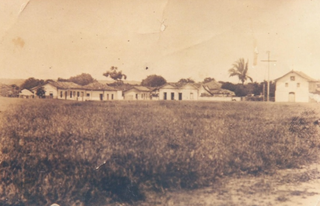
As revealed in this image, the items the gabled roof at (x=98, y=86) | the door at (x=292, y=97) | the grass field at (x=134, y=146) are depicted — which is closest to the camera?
the grass field at (x=134, y=146)

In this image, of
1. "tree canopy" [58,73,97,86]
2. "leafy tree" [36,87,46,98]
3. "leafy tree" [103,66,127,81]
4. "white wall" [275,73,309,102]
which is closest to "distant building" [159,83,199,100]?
"leafy tree" [103,66,127,81]

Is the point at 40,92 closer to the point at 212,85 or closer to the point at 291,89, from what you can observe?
the point at 212,85

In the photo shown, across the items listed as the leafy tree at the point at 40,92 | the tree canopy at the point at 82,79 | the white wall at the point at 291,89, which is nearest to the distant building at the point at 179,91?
the tree canopy at the point at 82,79

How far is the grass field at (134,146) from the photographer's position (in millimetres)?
1516

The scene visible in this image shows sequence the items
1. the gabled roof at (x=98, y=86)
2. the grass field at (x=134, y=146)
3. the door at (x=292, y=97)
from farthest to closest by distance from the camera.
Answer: the door at (x=292, y=97), the gabled roof at (x=98, y=86), the grass field at (x=134, y=146)

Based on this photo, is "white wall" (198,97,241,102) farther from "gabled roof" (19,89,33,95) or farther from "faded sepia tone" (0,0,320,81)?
"gabled roof" (19,89,33,95)

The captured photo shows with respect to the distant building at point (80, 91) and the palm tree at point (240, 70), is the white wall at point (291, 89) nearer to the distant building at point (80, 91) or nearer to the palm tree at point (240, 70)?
the palm tree at point (240, 70)

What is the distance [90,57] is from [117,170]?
0.70 m

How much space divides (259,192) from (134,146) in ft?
2.71

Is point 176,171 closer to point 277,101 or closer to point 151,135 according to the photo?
point 151,135

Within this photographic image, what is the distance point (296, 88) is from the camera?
175 centimetres

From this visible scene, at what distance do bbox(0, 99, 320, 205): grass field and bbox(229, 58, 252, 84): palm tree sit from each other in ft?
0.56

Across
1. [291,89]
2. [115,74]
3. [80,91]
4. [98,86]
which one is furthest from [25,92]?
[291,89]

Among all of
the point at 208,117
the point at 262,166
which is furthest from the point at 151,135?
the point at 262,166
